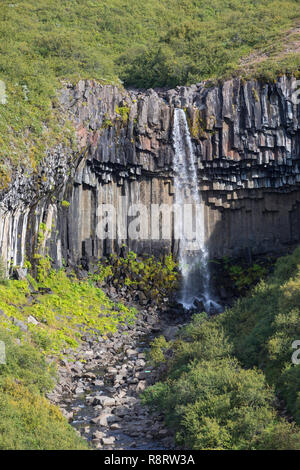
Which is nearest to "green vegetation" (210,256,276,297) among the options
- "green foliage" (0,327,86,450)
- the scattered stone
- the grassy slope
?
the grassy slope

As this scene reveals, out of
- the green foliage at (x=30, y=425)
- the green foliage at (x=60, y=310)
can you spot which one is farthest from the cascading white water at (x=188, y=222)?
the green foliage at (x=30, y=425)

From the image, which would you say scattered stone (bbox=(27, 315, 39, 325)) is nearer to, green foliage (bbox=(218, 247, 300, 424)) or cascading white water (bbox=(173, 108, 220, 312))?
green foliage (bbox=(218, 247, 300, 424))

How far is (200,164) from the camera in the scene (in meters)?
31.9

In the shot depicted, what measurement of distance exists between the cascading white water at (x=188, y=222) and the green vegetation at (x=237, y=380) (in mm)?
11008

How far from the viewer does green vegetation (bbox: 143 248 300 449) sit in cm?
1288

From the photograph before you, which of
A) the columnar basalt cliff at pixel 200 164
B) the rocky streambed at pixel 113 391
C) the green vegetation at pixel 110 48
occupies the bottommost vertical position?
the rocky streambed at pixel 113 391

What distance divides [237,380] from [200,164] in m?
19.2

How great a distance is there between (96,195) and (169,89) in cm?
1144

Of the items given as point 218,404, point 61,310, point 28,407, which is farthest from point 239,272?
point 28,407

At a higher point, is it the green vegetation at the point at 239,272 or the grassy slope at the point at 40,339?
the green vegetation at the point at 239,272

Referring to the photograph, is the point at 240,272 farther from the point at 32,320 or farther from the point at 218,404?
the point at 218,404

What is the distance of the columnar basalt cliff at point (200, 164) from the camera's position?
3059 centimetres

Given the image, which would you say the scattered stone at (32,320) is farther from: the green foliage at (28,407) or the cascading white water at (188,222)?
the cascading white water at (188,222)

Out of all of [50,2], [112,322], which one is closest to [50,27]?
[50,2]
